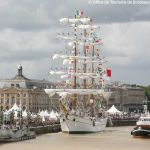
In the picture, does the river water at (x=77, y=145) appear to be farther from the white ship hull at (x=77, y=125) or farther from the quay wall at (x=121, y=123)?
the quay wall at (x=121, y=123)

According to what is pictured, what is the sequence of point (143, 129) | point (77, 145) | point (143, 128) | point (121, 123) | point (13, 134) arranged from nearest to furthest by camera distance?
point (77, 145)
point (13, 134)
point (143, 129)
point (143, 128)
point (121, 123)

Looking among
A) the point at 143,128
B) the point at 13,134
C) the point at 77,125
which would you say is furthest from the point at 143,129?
the point at 13,134

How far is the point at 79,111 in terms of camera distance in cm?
11462

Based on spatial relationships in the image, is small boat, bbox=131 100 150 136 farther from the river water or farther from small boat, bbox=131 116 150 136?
the river water

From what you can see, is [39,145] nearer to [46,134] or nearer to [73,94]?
[46,134]

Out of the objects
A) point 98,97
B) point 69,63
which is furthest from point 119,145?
point 98,97

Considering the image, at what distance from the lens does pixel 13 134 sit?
279ft

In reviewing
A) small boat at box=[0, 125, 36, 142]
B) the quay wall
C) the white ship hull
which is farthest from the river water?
the quay wall

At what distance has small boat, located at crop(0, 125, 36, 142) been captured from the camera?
269 feet

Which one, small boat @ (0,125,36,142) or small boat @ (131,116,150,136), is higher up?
small boat @ (131,116,150,136)

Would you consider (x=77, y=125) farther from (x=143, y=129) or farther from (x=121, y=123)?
(x=121, y=123)

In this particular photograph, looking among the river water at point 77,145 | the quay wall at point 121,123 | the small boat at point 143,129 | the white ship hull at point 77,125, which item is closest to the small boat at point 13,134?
the river water at point 77,145

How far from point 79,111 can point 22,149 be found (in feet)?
135

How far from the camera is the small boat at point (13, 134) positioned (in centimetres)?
8212
